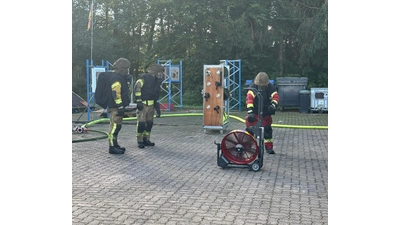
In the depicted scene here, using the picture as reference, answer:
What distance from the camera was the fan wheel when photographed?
7320mm

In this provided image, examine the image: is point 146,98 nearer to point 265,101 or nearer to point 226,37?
point 265,101

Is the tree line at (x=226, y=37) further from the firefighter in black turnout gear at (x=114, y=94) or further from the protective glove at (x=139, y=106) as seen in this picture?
the firefighter in black turnout gear at (x=114, y=94)

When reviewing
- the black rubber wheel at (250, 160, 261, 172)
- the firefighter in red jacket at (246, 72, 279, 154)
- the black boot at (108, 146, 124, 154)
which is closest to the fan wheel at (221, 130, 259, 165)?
the black rubber wheel at (250, 160, 261, 172)

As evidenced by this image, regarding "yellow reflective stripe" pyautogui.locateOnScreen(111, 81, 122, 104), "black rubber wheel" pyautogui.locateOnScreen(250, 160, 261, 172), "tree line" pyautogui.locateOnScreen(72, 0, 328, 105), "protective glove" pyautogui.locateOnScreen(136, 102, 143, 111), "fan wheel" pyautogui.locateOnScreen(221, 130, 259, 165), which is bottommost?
"black rubber wheel" pyautogui.locateOnScreen(250, 160, 261, 172)

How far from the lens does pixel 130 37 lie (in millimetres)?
35000

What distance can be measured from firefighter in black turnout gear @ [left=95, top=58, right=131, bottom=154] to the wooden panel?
3437 millimetres

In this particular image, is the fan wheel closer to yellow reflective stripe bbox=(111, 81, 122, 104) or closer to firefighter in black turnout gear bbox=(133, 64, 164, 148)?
yellow reflective stripe bbox=(111, 81, 122, 104)

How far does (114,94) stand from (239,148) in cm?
290

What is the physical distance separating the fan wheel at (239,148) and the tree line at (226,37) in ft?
52.1

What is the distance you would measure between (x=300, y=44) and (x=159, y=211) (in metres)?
22.2

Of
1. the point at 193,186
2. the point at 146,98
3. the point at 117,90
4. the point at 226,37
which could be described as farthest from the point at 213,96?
the point at 226,37

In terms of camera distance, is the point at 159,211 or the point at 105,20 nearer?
the point at 159,211
